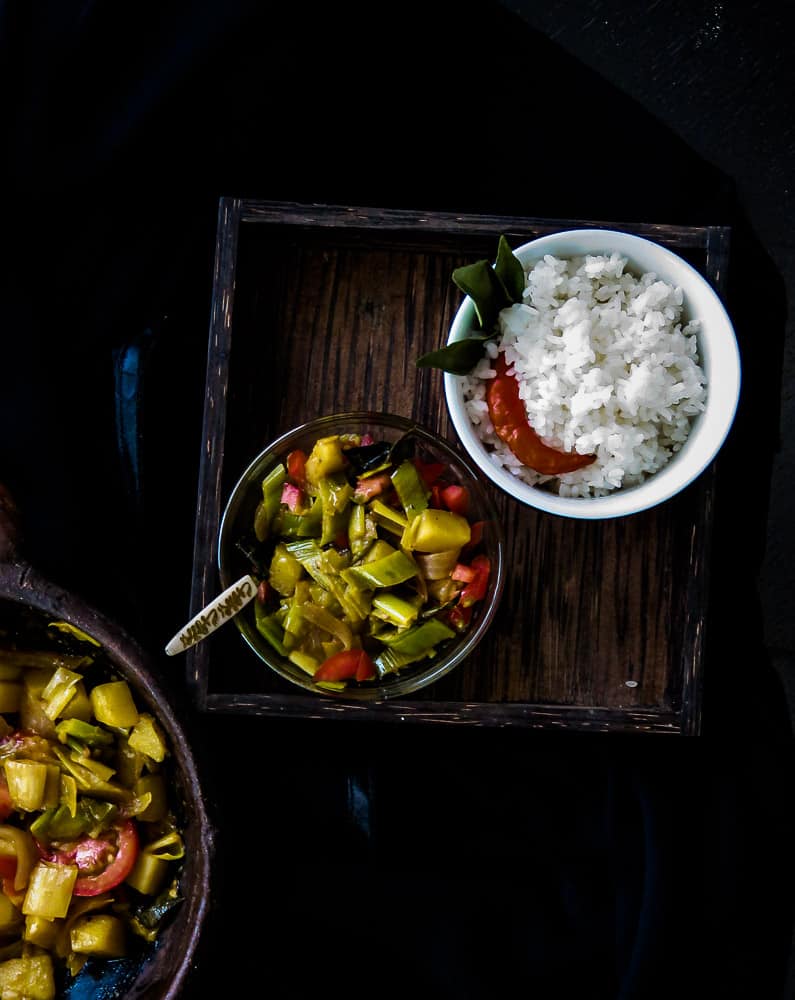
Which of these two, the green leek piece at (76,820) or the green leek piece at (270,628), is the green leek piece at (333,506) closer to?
the green leek piece at (270,628)

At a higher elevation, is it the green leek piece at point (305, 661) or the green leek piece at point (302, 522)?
the green leek piece at point (302, 522)

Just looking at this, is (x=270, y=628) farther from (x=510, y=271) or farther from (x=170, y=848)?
(x=510, y=271)

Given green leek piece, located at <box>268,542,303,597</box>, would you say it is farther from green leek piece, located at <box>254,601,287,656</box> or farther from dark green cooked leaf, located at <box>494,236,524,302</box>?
dark green cooked leaf, located at <box>494,236,524,302</box>

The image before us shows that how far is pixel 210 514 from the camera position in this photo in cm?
144

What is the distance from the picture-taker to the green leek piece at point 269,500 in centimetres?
142

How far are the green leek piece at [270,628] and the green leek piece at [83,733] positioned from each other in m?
0.27

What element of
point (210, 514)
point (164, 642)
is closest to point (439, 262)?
point (210, 514)

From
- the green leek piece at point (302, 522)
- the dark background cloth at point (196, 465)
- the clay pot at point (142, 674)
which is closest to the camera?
the clay pot at point (142, 674)

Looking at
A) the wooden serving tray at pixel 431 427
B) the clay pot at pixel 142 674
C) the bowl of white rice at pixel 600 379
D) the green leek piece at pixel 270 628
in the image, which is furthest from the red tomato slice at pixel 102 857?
the bowl of white rice at pixel 600 379

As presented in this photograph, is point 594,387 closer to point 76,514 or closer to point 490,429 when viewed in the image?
point 490,429

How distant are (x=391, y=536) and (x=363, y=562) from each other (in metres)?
0.05

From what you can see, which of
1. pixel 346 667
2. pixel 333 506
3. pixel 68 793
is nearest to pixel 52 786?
pixel 68 793

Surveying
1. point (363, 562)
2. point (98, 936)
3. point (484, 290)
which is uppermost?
point (484, 290)

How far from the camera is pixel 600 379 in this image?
1322mm
